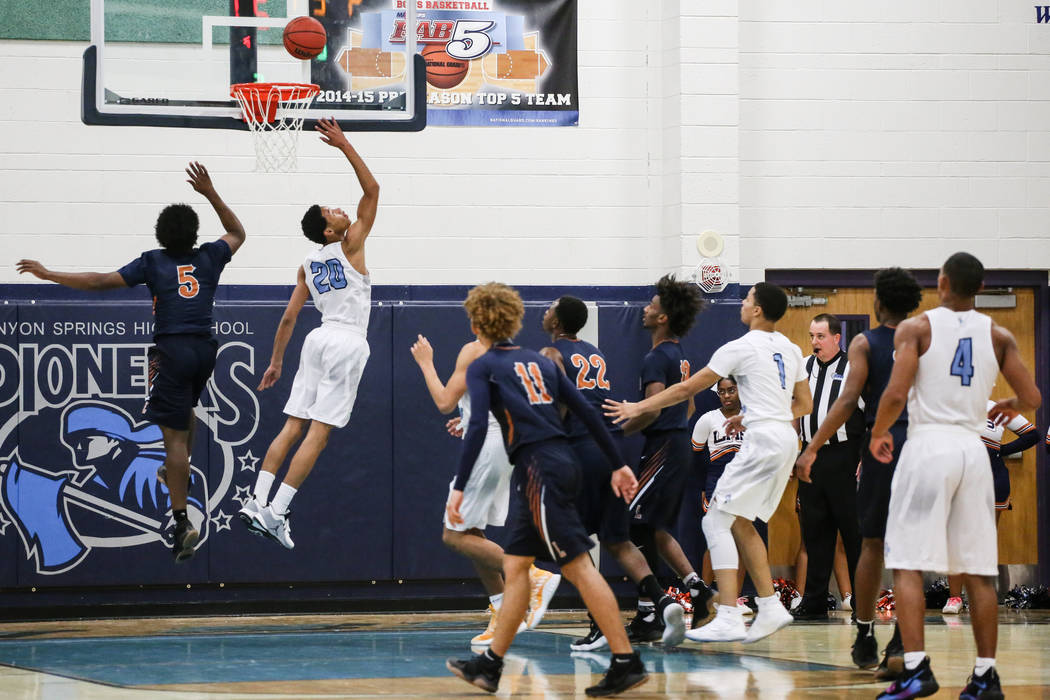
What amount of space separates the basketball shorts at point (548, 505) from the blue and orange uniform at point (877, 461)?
5.60ft

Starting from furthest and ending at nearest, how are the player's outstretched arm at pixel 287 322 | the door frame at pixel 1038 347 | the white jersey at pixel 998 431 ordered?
the door frame at pixel 1038 347
the white jersey at pixel 998 431
the player's outstretched arm at pixel 287 322

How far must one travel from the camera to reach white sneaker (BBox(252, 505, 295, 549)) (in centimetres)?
886

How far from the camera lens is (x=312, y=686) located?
709 cm

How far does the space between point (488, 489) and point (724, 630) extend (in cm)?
168

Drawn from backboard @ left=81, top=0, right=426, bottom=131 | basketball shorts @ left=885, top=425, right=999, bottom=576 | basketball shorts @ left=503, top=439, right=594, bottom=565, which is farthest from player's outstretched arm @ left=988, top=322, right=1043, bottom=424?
backboard @ left=81, top=0, right=426, bottom=131

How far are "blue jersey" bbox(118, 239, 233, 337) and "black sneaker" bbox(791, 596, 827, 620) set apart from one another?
497 centimetres

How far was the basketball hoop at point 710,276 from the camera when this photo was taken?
40.0ft

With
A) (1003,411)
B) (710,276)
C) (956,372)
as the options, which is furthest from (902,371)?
(710,276)

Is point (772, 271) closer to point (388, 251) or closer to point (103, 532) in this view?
point (388, 251)

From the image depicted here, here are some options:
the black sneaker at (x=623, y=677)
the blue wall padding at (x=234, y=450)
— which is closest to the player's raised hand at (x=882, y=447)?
the black sneaker at (x=623, y=677)

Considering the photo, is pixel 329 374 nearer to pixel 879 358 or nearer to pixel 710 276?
pixel 879 358

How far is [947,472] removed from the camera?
634 centimetres

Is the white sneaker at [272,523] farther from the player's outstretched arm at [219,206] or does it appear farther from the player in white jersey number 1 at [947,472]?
the player in white jersey number 1 at [947,472]

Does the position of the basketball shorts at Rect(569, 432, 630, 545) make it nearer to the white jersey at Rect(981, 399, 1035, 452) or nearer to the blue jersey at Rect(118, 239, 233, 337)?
the blue jersey at Rect(118, 239, 233, 337)
